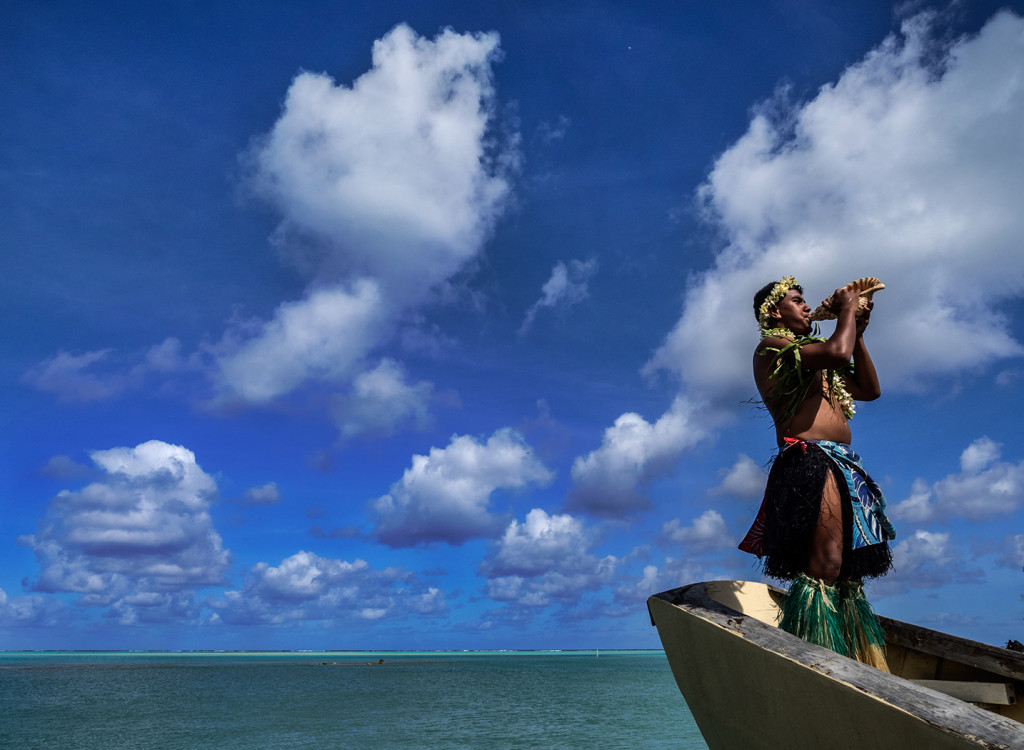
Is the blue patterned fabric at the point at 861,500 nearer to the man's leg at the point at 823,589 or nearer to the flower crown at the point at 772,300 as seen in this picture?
the man's leg at the point at 823,589

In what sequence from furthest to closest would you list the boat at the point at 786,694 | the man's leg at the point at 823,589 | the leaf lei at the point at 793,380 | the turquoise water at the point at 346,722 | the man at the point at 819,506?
1. the turquoise water at the point at 346,722
2. the leaf lei at the point at 793,380
3. the man at the point at 819,506
4. the man's leg at the point at 823,589
5. the boat at the point at 786,694

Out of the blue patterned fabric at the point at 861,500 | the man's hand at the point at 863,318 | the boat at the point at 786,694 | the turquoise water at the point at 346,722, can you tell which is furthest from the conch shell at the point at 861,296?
the turquoise water at the point at 346,722

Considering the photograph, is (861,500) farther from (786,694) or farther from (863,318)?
(786,694)

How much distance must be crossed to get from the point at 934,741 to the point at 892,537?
2.00 m

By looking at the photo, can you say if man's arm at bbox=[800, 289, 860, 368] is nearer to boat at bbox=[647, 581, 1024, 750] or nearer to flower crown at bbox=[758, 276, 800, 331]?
flower crown at bbox=[758, 276, 800, 331]

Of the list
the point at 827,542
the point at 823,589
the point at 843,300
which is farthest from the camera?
the point at 843,300

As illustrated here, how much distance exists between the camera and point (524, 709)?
111 ft

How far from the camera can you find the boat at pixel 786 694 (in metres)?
2.18

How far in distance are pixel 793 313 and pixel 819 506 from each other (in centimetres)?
129

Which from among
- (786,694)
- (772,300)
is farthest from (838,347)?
(786,694)

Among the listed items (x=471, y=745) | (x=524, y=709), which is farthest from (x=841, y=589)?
(x=524, y=709)

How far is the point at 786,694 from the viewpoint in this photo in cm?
267

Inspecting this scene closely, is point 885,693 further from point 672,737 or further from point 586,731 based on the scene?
point 586,731

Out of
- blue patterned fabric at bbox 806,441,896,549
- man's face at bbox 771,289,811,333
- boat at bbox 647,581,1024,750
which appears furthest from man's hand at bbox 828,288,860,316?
boat at bbox 647,581,1024,750
